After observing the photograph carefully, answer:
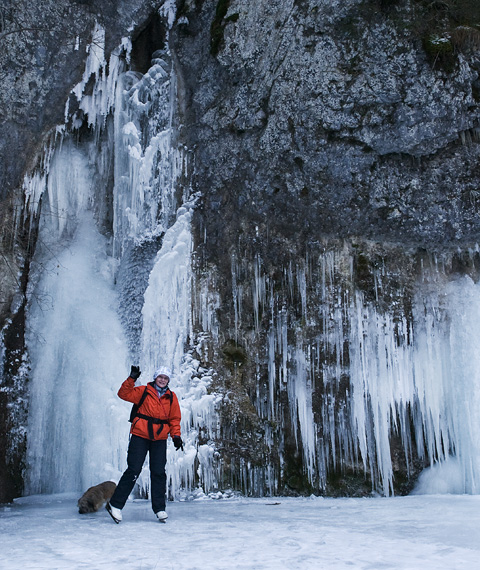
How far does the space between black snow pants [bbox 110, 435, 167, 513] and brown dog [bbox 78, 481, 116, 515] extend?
1059 mm

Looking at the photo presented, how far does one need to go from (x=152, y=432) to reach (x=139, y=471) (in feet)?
1.17

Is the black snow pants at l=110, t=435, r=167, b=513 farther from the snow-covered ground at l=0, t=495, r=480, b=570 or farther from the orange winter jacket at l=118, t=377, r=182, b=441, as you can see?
the snow-covered ground at l=0, t=495, r=480, b=570

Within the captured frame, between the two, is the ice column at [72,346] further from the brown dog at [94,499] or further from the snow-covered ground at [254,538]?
the snow-covered ground at [254,538]

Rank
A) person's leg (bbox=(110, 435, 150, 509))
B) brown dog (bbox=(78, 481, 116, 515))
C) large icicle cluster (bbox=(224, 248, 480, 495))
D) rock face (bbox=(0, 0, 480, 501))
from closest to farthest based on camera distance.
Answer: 1. person's leg (bbox=(110, 435, 150, 509))
2. brown dog (bbox=(78, 481, 116, 515))
3. large icicle cluster (bbox=(224, 248, 480, 495))
4. rock face (bbox=(0, 0, 480, 501))

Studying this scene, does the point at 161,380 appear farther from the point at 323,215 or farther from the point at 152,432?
the point at 323,215

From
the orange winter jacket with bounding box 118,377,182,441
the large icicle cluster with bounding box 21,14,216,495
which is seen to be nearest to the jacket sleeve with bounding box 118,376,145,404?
the orange winter jacket with bounding box 118,377,182,441

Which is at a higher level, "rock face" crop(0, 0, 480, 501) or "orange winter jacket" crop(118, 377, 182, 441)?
"rock face" crop(0, 0, 480, 501)

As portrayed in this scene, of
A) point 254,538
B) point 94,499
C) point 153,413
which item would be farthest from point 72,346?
point 254,538

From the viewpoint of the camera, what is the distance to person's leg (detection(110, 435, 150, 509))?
5246mm

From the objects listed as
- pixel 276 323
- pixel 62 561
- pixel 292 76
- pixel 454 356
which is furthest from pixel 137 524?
pixel 292 76

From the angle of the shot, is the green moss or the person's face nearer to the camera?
the person's face

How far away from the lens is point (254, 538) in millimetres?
4430

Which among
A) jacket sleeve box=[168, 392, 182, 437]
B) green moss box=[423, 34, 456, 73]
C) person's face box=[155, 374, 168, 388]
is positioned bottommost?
jacket sleeve box=[168, 392, 182, 437]

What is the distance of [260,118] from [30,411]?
5733mm
